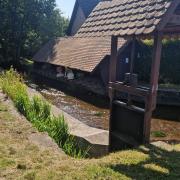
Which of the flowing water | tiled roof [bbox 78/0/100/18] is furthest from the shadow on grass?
tiled roof [bbox 78/0/100/18]

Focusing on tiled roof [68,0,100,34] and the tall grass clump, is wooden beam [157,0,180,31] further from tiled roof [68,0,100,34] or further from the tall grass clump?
tiled roof [68,0,100,34]

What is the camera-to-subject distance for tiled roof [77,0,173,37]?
273 inches

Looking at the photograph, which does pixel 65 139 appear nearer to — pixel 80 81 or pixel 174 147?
A: pixel 174 147

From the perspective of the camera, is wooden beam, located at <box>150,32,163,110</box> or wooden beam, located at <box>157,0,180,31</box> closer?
wooden beam, located at <box>157,0,180,31</box>

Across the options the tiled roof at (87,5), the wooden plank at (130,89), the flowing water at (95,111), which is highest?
the tiled roof at (87,5)

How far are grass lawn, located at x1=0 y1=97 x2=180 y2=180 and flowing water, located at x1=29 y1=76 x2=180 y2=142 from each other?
19.9 ft

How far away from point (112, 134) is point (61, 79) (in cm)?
1742

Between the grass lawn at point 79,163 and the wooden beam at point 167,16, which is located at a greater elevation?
the wooden beam at point 167,16

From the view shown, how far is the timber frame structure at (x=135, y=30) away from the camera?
694cm

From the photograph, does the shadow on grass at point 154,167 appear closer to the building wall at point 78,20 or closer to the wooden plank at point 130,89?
the wooden plank at point 130,89

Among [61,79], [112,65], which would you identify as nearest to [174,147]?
[112,65]

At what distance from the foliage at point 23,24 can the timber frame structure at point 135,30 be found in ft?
94.0

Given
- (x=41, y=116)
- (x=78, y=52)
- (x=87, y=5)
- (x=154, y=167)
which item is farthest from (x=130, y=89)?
(x=87, y=5)

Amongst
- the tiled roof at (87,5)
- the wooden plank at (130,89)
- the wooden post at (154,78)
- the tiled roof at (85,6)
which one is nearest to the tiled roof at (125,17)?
the wooden post at (154,78)
